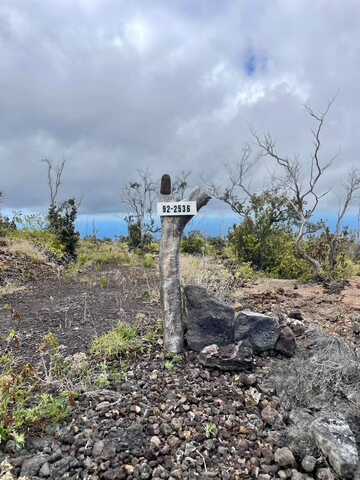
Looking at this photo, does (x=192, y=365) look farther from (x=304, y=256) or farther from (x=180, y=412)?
(x=304, y=256)

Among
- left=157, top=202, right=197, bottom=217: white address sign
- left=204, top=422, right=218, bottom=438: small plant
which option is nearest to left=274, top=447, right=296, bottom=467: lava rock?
left=204, top=422, right=218, bottom=438: small plant

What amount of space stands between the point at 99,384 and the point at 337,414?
70.7 inches

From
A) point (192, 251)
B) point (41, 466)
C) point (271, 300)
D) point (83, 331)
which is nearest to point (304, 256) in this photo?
point (271, 300)

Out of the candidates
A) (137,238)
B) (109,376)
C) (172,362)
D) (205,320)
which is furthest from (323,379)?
(137,238)

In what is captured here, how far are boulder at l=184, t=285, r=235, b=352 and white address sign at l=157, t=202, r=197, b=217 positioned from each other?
795 millimetres

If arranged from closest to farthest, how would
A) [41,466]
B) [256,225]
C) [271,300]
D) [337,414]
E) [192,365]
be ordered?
1. [41,466]
2. [337,414]
3. [192,365]
4. [271,300]
5. [256,225]

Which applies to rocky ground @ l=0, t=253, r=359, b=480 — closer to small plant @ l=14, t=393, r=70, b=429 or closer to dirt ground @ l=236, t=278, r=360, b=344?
small plant @ l=14, t=393, r=70, b=429

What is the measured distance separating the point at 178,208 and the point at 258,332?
144cm

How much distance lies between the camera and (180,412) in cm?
308

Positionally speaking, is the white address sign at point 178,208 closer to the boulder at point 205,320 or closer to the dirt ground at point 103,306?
the boulder at point 205,320

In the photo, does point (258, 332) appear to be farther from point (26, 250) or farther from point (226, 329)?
point (26, 250)

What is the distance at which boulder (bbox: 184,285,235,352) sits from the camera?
397cm

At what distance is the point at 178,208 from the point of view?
3848 mm

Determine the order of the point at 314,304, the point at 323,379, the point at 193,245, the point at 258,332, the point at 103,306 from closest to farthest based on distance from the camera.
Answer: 1. the point at 323,379
2. the point at 258,332
3. the point at 103,306
4. the point at 314,304
5. the point at 193,245
